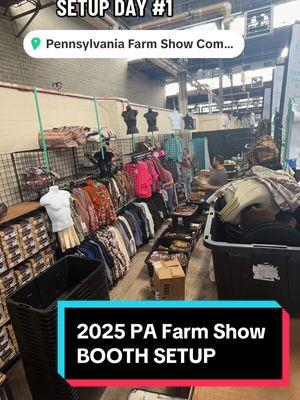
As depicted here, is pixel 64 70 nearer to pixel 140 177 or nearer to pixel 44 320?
pixel 140 177

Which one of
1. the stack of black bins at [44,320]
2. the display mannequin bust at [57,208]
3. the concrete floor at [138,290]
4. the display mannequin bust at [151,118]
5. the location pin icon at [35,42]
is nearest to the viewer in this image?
the stack of black bins at [44,320]

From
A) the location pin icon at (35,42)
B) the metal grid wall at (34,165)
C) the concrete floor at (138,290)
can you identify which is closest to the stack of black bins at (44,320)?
the concrete floor at (138,290)

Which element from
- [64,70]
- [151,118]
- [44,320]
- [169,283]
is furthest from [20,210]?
[151,118]

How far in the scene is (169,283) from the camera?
111 inches

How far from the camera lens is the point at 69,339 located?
1239 millimetres

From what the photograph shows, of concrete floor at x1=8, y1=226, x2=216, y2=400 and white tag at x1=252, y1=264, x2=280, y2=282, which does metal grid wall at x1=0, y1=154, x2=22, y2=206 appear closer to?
concrete floor at x1=8, y1=226, x2=216, y2=400

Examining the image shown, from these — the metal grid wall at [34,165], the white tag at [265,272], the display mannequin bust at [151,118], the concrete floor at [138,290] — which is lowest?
the concrete floor at [138,290]

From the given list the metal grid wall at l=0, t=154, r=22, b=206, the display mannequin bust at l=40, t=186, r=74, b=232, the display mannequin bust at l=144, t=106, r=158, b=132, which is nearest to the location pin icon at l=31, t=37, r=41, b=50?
the metal grid wall at l=0, t=154, r=22, b=206

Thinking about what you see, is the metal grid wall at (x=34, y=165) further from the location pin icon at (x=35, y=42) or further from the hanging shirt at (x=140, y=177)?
the location pin icon at (x=35, y=42)

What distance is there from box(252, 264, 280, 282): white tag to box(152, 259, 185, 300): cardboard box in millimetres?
1978

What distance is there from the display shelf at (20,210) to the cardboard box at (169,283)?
4.83 ft

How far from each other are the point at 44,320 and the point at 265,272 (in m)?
1.25

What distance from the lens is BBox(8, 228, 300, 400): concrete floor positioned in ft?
2.64

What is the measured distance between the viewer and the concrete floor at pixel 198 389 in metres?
0.80
